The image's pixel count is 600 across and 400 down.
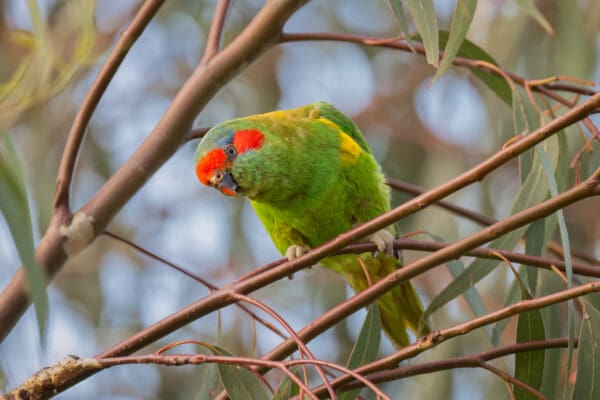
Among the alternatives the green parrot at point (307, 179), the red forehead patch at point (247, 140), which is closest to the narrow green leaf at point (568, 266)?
the green parrot at point (307, 179)

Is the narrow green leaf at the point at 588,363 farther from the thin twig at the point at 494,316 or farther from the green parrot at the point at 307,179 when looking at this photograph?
the green parrot at the point at 307,179

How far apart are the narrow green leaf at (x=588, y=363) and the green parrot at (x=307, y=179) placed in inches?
28.0

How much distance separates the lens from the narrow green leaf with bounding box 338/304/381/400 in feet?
5.90

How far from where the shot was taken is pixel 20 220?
120 cm

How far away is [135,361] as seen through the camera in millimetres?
1322

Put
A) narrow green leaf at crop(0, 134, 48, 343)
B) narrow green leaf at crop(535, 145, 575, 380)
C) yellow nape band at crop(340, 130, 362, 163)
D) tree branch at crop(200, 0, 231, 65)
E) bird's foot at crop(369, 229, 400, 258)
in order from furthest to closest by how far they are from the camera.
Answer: yellow nape band at crop(340, 130, 362, 163)
tree branch at crop(200, 0, 231, 65)
bird's foot at crop(369, 229, 400, 258)
narrow green leaf at crop(535, 145, 575, 380)
narrow green leaf at crop(0, 134, 48, 343)

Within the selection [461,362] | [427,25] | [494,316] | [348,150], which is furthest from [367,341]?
[348,150]

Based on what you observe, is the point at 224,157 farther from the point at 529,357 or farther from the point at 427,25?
the point at 529,357

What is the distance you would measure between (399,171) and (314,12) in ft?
3.53

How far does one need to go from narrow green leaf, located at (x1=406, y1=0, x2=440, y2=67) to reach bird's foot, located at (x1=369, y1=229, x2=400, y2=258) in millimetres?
384

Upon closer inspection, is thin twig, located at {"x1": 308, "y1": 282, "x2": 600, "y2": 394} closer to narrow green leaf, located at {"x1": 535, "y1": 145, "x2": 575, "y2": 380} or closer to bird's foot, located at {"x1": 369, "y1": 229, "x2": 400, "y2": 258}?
narrow green leaf, located at {"x1": 535, "y1": 145, "x2": 575, "y2": 380}

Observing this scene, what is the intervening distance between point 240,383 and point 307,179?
1006 mm

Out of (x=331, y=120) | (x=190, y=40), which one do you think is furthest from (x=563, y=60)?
(x=190, y=40)

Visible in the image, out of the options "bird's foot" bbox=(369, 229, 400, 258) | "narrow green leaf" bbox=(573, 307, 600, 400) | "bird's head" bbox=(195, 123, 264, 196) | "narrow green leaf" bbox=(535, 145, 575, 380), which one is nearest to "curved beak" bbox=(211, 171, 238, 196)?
"bird's head" bbox=(195, 123, 264, 196)
